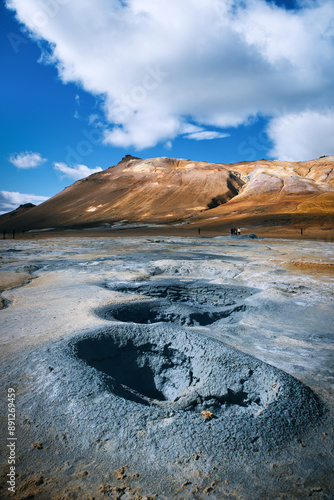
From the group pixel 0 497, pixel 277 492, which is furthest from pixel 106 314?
pixel 277 492

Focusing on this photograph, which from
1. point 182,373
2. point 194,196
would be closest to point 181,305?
point 182,373

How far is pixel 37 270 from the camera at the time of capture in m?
7.80

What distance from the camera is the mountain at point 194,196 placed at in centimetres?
4119

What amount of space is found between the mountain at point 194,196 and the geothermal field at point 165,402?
105 ft

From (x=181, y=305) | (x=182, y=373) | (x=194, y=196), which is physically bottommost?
(x=182, y=373)

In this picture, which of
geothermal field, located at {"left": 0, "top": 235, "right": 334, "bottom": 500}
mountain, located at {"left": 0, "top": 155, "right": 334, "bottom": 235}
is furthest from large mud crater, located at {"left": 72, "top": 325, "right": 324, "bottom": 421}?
mountain, located at {"left": 0, "top": 155, "right": 334, "bottom": 235}

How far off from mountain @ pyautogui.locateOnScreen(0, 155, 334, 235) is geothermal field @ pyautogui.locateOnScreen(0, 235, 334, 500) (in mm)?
32019

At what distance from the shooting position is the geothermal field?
150cm

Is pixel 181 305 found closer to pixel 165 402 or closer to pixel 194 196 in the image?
pixel 165 402

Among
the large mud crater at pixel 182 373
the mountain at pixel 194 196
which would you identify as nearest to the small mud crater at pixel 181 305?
the large mud crater at pixel 182 373

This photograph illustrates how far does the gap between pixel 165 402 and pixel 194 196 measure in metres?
59.0

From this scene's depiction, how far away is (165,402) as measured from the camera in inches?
88.4

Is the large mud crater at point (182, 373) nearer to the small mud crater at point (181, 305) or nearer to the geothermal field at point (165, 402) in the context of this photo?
the geothermal field at point (165, 402)

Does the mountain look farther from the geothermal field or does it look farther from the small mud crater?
the geothermal field
